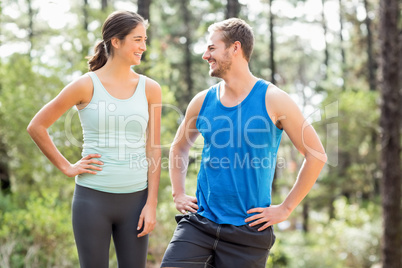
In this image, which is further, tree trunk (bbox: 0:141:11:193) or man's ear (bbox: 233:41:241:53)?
tree trunk (bbox: 0:141:11:193)

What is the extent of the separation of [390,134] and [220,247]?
687cm

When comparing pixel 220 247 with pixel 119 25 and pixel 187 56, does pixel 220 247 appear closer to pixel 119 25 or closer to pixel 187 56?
pixel 119 25

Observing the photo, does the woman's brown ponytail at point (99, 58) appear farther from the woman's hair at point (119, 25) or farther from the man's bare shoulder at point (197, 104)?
the man's bare shoulder at point (197, 104)

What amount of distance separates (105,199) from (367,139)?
17.9 meters

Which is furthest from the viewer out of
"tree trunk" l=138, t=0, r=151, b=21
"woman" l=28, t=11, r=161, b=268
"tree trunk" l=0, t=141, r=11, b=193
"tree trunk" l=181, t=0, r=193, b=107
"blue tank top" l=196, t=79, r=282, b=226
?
"tree trunk" l=181, t=0, r=193, b=107

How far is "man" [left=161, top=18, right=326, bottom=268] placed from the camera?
2496mm

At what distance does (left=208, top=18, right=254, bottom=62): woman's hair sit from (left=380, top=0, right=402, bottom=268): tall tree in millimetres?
6443

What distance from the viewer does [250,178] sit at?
2523 mm

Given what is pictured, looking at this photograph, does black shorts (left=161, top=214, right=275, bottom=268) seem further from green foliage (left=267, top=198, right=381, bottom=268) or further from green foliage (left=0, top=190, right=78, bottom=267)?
green foliage (left=267, top=198, right=381, bottom=268)

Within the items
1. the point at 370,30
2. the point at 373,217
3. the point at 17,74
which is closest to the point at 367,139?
the point at 373,217

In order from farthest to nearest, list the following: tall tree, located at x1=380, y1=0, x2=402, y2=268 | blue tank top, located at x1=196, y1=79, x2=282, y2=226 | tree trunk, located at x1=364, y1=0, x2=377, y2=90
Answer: tree trunk, located at x1=364, y1=0, x2=377, y2=90
tall tree, located at x1=380, y1=0, x2=402, y2=268
blue tank top, located at x1=196, y1=79, x2=282, y2=226

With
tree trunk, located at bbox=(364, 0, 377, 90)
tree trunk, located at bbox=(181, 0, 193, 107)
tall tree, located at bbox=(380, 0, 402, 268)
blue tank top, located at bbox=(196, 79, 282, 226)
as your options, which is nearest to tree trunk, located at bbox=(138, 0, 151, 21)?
tall tree, located at bbox=(380, 0, 402, 268)

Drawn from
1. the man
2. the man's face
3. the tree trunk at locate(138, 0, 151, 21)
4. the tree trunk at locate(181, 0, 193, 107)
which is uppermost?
the tree trunk at locate(181, 0, 193, 107)

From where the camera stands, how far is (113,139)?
8.58 ft
